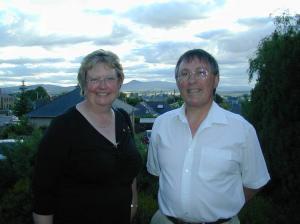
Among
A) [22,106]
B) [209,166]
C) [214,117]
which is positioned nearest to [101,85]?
[214,117]

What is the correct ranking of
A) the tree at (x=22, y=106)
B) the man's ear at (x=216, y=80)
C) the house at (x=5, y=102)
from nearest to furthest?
the man's ear at (x=216, y=80) < the tree at (x=22, y=106) < the house at (x=5, y=102)

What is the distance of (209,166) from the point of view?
10.0 feet

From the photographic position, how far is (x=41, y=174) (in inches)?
114

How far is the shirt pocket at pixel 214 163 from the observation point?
10.0 feet

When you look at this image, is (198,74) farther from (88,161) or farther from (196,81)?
(88,161)

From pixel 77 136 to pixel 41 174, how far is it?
37 cm

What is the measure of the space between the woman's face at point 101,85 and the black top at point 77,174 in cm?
18

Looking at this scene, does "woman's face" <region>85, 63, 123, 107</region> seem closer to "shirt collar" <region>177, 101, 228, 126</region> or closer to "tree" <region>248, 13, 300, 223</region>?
"shirt collar" <region>177, 101, 228, 126</region>

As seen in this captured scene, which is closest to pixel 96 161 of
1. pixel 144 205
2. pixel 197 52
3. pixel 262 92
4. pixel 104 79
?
pixel 104 79

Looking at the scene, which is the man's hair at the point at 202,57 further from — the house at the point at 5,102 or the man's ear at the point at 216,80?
the house at the point at 5,102

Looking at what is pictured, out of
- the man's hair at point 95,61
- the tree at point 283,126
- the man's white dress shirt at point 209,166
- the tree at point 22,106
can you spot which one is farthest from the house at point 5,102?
the man's white dress shirt at point 209,166

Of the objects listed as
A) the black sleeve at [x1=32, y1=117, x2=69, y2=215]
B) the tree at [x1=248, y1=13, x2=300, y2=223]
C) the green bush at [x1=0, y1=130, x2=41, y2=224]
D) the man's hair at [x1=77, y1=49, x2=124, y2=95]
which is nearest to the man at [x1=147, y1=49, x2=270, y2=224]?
the man's hair at [x1=77, y1=49, x2=124, y2=95]

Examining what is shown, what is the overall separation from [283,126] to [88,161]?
3.85 metres

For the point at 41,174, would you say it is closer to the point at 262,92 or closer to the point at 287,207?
the point at 287,207
